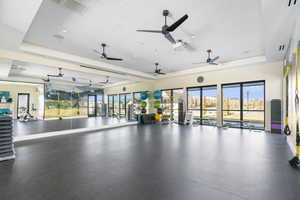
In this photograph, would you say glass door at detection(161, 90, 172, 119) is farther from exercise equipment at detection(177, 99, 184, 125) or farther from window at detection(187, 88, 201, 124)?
window at detection(187, 88, 201, 124)

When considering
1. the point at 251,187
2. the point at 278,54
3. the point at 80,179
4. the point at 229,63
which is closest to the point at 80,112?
the point at 80,179

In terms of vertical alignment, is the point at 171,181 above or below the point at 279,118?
below

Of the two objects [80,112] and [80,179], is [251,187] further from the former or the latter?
[80,112]

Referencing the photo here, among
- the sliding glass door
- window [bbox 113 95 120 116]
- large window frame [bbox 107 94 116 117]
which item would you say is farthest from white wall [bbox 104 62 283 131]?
large window frame [bbox 107 94 116 117]

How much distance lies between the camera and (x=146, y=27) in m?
4.44

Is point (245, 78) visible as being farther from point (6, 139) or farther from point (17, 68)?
point (17, 68)

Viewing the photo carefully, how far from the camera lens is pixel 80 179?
263cm

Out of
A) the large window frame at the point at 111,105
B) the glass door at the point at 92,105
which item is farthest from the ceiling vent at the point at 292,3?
the large window frame at the point at 111,105

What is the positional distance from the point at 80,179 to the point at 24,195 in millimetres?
802

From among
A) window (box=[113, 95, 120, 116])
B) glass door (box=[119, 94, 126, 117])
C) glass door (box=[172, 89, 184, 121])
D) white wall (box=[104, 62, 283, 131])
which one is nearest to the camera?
white wall (box=[104, 62, 283, 131])

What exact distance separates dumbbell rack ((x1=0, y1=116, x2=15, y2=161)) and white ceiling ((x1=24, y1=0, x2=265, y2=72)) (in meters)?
2.92

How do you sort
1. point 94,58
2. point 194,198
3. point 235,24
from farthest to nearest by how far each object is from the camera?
point 94,58
point 235,24
point 194,198

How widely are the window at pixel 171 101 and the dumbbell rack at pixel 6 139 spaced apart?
9.04 m

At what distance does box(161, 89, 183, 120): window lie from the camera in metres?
10.9
